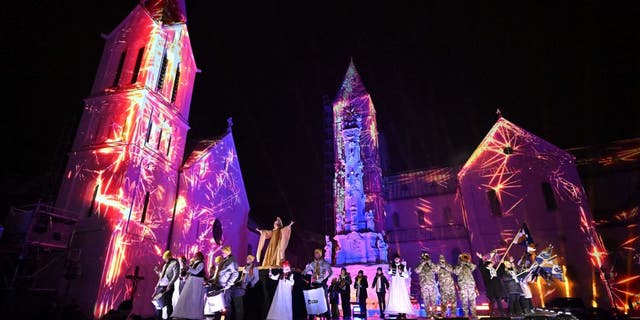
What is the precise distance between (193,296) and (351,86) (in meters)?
24.4

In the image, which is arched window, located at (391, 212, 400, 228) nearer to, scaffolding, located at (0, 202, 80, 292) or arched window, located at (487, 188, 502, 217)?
arched window, located at (487, 188, 502, 217)

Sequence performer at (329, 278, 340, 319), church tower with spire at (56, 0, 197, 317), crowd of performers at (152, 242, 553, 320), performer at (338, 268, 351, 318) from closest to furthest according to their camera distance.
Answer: crowd of performers at (152, 242, 553, 320) → performer at (338, 268, 351, 318) → performer at (329, 278, 340, 319) → church tower with spire at (56, 0, 197, 317)

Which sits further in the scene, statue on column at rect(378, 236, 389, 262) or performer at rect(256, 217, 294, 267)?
statue on column at rect(378, 236, 389, 262)

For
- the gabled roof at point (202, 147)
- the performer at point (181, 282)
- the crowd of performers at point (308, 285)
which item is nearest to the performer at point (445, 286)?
the crowd of performers at point (308, 285)

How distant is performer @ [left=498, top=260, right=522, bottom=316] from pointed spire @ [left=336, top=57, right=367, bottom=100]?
21198 millimetres

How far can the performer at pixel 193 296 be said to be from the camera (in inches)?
337

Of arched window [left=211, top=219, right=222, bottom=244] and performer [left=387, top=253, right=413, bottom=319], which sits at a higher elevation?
arched window [left=211, top=219, right=222, bottom=244]

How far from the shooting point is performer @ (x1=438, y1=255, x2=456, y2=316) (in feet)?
38.8

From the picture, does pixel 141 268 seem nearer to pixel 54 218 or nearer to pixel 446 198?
pixel 54 218

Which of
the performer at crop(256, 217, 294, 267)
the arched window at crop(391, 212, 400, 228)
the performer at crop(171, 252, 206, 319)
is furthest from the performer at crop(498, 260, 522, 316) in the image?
the arched window at crop(391, 212, 400, 228)

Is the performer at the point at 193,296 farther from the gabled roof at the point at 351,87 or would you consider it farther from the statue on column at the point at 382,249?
the gabled roof at the point at 351,87

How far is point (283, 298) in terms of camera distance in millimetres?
8844

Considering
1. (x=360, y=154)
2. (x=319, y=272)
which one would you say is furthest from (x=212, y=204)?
(x=319, y=272)

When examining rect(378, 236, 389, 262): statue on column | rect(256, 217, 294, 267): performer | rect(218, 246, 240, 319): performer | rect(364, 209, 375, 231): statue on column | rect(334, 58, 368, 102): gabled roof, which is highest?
rect(334, 58, 368, 102): gabled roof
